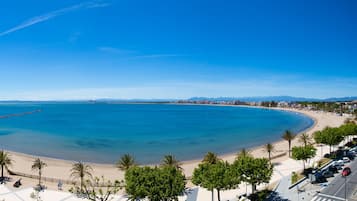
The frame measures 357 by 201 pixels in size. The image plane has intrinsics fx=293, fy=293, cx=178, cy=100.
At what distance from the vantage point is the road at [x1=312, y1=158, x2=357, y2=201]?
1344 inches

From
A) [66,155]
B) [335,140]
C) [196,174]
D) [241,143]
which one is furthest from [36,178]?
[241,143]

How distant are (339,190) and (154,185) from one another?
24.0 m

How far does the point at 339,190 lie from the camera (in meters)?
36.6

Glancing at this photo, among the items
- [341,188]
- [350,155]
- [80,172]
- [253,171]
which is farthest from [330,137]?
[80,172]

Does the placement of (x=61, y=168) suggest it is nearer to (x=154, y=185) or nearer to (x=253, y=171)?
(x=154, y=185)

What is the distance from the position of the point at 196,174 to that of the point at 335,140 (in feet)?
116

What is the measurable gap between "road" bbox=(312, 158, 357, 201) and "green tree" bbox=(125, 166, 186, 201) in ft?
55.8

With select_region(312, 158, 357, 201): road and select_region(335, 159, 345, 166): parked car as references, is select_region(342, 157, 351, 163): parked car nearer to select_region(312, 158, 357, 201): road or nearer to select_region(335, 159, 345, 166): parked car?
select_region(335, 159, 345, 166): parked car

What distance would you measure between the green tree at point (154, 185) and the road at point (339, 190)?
55.8 ft

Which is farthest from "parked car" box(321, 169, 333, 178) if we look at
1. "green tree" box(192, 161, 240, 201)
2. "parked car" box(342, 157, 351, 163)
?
"green tree" box(192, 161, 240, 201)

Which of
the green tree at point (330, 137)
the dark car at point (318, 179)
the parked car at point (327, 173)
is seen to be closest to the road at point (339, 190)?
the parked car at point (327, 173)

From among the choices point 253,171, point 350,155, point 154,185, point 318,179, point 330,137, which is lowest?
point 318,179

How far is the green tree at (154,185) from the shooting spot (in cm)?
2820

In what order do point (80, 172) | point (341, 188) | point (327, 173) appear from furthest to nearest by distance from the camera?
point (327, 173), point (80, 172), point (341, 188)
